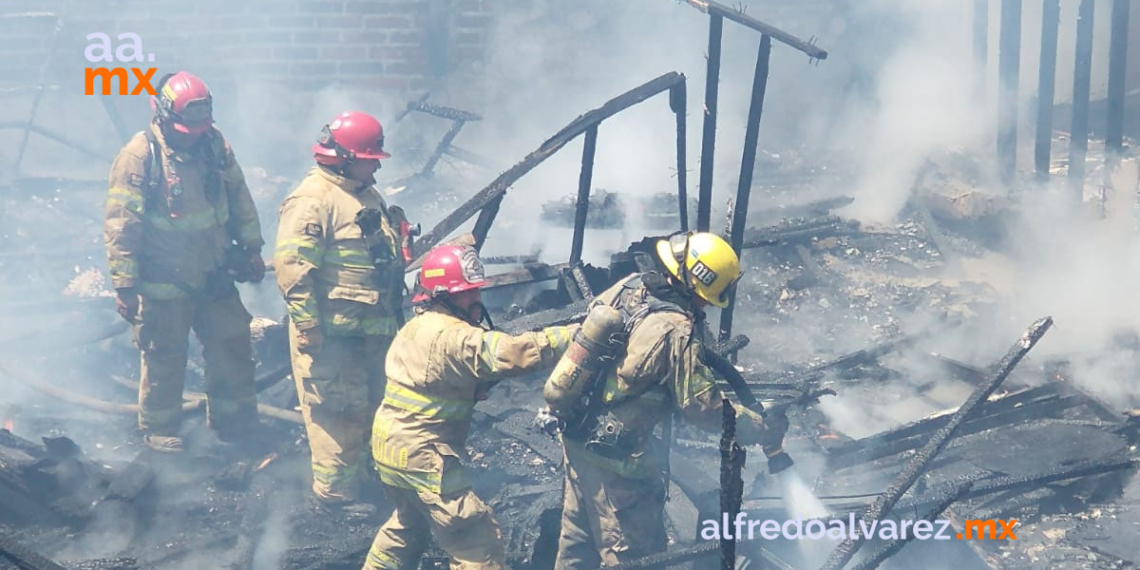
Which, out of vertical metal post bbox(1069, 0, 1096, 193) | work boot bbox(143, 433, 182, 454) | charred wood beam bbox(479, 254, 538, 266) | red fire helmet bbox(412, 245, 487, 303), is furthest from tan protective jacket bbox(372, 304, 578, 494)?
vertical metal post bbox(1069, 0, 1096, 193)

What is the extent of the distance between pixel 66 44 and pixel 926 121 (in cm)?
1156

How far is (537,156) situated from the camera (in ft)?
21.8

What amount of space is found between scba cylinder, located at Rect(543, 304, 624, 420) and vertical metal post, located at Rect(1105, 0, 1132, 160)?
8246 millimetres

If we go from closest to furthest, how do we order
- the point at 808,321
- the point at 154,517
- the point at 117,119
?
the point at 154,517
the point at 808,321
the point at 117,119

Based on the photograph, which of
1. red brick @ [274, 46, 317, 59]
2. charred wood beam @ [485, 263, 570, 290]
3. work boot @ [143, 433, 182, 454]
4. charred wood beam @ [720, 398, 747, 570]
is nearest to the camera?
charred wood beam @ [720, 398, 747, 570]

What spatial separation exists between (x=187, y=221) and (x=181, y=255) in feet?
0.79

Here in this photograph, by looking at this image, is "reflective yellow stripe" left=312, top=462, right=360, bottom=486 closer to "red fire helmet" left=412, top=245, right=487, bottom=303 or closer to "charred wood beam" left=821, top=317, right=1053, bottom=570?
"red fire helmet" left=412, top=245, right=487, bottom=303

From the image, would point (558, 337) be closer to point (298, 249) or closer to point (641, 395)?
point (641, 395)

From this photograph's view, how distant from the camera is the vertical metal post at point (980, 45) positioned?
12.5 meters

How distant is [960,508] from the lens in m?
5.89

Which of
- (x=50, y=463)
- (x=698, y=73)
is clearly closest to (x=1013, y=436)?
(x=50, y=463)

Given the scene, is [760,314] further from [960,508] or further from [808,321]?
[960,508]

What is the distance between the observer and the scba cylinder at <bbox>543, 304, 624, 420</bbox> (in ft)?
14.0

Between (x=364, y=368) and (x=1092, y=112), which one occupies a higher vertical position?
(x=1092, y=112)
